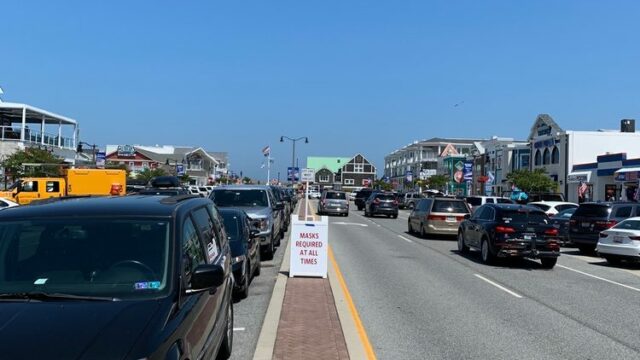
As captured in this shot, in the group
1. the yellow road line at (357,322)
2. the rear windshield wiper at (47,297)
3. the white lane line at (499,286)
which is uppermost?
the rear windshield wiper at (47,297)

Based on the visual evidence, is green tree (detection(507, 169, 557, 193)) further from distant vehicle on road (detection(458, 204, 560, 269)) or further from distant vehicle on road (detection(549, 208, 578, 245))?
distant vehicle on road (detection(458, 204, 560, 269))

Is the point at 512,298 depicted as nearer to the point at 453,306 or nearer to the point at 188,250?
the point at 453,306

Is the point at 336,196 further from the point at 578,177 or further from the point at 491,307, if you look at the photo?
the point at 491,307

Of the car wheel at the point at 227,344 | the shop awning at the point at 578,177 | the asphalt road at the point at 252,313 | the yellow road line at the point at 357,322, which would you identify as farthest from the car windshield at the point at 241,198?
the shop awning at the point at 578,177

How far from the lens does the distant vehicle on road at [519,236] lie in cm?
1620

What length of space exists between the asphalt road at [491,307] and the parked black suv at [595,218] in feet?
6.54

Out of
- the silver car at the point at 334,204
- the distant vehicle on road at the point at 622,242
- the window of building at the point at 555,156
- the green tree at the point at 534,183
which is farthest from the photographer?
the window of building at the point at 555,156

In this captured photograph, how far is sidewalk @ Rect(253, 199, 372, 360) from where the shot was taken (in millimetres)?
6961

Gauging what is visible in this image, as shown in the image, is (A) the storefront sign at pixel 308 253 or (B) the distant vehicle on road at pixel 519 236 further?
(B) the distant vehicle on road at pixel 519 236

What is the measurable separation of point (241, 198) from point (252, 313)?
814 centimetres

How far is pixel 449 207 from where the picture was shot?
82.8ft

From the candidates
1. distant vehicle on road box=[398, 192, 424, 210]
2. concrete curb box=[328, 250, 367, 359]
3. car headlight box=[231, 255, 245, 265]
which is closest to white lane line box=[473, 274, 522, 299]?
concrete curb box=[328, 250, 367, 359]

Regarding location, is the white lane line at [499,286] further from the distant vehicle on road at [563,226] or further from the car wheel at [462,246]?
the distant vehicle on road at [563,226]

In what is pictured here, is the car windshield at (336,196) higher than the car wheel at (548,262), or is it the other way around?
the car windshield at (336,196)
